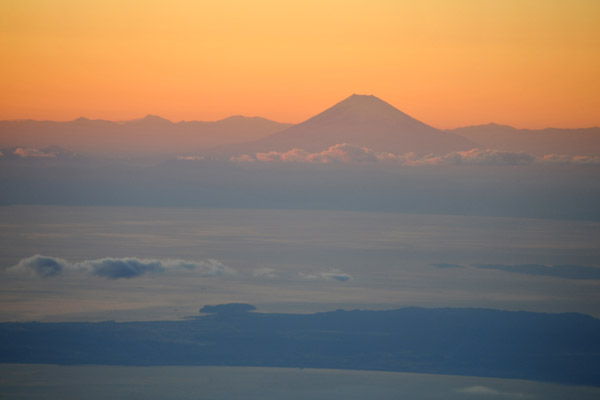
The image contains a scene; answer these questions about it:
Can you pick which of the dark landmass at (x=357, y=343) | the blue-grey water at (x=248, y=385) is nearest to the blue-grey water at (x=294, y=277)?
the dark landmass at (x=357, y=343)

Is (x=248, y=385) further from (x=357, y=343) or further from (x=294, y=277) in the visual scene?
(x=294, y=277)

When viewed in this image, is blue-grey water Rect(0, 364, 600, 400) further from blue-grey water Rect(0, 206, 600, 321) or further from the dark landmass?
blue-grey water Rect(0, 206, 600, 321)

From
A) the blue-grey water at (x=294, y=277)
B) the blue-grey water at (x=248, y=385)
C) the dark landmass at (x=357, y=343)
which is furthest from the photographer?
Answer: the blue-grey water at (x=294, y=277)

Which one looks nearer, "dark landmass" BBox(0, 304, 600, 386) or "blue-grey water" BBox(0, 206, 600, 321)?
"dark landmass" BBox(0, 304, 600, 386)

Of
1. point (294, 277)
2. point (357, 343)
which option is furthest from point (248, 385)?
point (294, 277)

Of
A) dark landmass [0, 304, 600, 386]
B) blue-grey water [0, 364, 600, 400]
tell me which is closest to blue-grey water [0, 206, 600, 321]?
dark landmass [0, 304, 600, 386]

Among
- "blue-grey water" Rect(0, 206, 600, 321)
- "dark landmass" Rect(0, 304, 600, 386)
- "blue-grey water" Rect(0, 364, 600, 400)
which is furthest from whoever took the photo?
"blue-grey water" Rect(0, 206, 600, 321)

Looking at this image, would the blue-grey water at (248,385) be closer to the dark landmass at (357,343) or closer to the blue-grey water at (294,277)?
the dark landmass at (357,343)

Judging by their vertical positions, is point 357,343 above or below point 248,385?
above
